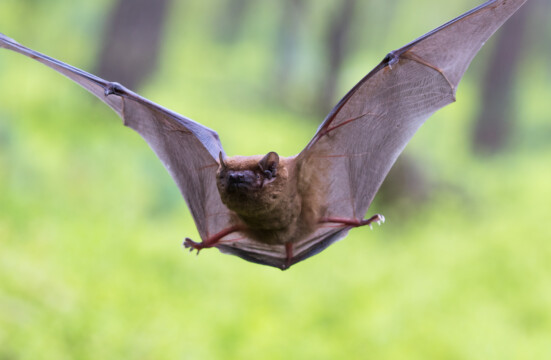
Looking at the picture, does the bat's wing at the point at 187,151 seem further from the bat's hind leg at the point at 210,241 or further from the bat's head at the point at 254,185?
the bat's head at the point at 254,185

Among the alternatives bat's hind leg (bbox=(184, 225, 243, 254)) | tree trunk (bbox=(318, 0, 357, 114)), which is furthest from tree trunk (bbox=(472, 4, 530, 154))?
bat's hind leg (bbox=(184, 225, 243, 254))

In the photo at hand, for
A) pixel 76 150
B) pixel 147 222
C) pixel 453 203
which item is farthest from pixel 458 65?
pixel 453 203

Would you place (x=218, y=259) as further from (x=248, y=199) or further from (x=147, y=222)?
(x=248, y=199)

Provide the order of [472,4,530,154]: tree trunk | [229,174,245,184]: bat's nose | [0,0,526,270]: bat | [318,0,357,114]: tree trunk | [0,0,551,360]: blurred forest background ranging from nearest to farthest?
1. [229,174,245,184]: bat's nose
2. [0,0,526,270]: bat
3. [0,0,551,360]: blurred forest background
4. [318,0,357,114]: tree trunk
5. [472,4,530,154]: tree trunk

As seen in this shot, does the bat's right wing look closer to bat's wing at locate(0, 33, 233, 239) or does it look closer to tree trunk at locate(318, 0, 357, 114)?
bat's wing at locate(0, 33, 233, 239)

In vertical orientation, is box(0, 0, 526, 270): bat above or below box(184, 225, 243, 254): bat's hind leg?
above

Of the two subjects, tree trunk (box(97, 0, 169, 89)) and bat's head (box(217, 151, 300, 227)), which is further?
tree trunk (box(97, 0, 169, 89))
